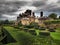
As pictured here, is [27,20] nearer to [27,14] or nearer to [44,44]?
[27,14]

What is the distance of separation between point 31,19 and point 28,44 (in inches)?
2322

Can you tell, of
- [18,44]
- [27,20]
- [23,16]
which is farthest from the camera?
[23,16]

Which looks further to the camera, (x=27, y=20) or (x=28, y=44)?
(x=27, y=20)

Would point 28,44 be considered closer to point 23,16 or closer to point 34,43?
point 34,43

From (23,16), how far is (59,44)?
6192cm

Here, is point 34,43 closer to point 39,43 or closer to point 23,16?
point 39,43

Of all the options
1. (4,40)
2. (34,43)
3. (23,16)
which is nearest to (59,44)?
(34,43)

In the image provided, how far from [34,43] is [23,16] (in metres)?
63.3

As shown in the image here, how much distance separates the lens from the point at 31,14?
7725 cm

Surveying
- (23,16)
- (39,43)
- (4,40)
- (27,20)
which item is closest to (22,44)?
(39,43)

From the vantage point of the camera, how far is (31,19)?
6988 cm

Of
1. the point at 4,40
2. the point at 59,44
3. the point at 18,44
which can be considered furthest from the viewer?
the point at 4,40

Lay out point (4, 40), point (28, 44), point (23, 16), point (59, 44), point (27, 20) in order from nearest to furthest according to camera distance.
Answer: point (28, 44) → point (59, 44) → point (4, 40) → point (27, 20) → point (23, 16)

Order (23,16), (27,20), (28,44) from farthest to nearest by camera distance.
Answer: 1. (23,16)
2. (27,20)
3. (28,44)
